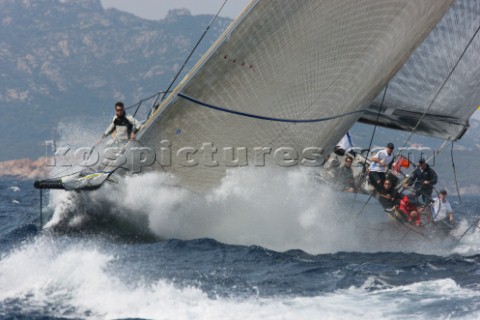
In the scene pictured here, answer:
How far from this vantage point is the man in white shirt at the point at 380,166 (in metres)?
11.4

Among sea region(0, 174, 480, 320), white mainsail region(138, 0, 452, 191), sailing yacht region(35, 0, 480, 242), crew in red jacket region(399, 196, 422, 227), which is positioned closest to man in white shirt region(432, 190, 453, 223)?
crew in red jacket region(399, 196, 422, 227)

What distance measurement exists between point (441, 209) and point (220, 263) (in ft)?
17.2

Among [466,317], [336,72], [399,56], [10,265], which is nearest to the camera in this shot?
[466,317]

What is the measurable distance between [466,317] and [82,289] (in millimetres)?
3488

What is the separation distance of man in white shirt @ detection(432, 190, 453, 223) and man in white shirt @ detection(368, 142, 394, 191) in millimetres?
1095

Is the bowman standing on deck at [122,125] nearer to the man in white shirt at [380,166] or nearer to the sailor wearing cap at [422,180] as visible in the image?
the man in white shirt at [380,166]

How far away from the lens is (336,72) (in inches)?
356

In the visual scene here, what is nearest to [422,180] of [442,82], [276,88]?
[442,82]

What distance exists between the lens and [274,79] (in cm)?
865

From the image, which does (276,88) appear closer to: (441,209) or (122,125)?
(122,125)

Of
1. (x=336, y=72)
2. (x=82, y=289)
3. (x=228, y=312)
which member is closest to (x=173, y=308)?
(x=228, y=312)

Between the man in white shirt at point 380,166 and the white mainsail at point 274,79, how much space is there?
228 cm

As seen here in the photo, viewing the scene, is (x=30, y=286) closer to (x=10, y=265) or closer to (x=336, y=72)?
(x=10, y=265)

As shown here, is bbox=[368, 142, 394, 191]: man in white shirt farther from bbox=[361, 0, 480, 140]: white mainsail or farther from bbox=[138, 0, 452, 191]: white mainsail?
bbox=[138, 0, 452, 191]: white mainsail
